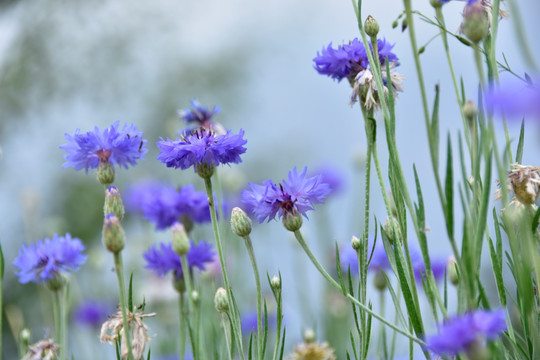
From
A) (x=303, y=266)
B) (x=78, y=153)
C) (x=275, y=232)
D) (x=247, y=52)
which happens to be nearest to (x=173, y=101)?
(x=247, y=52)

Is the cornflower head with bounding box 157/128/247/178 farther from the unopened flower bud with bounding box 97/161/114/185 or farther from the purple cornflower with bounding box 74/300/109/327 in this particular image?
the purple cornflower with bounding box 74/300/109/327

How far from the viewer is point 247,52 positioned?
5.23 m

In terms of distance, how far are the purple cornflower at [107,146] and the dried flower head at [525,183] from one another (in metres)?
0.49

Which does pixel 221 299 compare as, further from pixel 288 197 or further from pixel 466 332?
pixel 466 332

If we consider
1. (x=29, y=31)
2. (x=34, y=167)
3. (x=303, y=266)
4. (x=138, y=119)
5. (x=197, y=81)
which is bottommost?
(x=303, y=266)

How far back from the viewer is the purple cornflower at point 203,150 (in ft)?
A: 2.48

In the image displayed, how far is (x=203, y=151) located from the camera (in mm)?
764

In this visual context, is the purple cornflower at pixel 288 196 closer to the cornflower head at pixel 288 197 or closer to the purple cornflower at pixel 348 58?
the cornflower head at pixel 288 197

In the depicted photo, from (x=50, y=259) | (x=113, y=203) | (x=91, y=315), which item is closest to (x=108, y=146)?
(x=113, y=203)

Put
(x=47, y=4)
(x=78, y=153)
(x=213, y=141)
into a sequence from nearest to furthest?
1. (x=213, y=141)
2. (x=78, y=153)
3. (x=47, y=4)

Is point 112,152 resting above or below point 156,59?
below

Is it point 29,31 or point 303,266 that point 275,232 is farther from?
point 29,31

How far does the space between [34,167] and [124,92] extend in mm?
922

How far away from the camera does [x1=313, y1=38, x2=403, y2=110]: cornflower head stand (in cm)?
79
